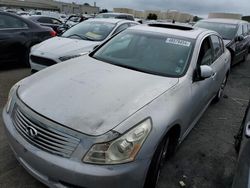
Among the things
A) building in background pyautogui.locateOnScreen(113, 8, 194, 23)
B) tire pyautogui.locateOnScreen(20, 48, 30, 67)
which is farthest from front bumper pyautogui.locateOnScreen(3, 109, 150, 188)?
building in background pyautogui.locateOnScreen(113, 8, 194, 23)

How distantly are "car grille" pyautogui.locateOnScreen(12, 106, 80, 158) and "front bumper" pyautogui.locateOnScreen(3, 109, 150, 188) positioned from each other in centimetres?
4

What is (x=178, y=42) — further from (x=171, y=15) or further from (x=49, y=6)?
(x=49, y=6)

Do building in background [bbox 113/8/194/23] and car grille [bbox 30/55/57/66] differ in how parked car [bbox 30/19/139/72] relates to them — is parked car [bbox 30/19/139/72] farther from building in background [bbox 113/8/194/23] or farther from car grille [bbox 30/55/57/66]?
building in background [bbox 113/8/194/23]

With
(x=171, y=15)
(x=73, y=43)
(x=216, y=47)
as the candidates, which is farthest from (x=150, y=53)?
(x=171, y=15)

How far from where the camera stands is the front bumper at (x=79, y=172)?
1.85 metres

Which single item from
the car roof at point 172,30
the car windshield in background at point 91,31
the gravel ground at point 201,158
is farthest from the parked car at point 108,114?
the car windshield in background at point 91,31

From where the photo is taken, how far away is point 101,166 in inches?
73.8

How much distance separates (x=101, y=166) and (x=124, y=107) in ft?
1.84

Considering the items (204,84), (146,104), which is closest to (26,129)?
(146,104)

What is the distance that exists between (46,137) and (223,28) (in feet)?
24.9

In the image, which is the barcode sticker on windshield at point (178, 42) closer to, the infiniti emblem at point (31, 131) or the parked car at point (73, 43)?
the infiniti emblem at point (31, 131)

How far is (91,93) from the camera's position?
7.86 ft

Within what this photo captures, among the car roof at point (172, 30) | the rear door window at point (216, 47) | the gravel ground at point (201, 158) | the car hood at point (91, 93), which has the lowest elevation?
the gravel ground at point (201, 158)

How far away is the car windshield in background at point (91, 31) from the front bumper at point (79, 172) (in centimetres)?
431
